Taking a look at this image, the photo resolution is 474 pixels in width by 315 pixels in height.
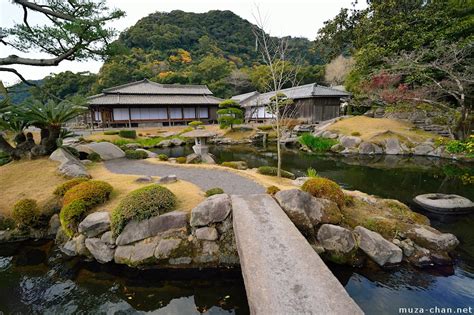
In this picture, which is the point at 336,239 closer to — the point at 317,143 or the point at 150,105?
the point at 317,143

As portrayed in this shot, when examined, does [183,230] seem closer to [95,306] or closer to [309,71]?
[95,306]

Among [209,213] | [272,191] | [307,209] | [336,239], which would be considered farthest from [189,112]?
[336,239]

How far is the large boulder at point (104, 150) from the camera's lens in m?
13.8

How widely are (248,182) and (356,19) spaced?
93.3 feet

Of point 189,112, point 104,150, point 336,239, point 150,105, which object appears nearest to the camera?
point 336,239

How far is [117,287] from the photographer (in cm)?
526

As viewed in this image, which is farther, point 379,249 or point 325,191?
point 325,191

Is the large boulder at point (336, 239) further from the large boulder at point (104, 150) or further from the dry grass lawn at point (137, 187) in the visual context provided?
the large boulder at point (104, 150)

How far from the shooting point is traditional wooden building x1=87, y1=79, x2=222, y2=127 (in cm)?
3008

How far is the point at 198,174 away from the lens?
10266mm

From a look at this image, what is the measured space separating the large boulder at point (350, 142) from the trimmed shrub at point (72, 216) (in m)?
19.6

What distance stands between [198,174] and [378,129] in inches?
731

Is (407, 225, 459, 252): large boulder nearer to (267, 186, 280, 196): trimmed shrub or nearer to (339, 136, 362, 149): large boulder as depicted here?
(267, 186, 280, 196): trimmed shrub

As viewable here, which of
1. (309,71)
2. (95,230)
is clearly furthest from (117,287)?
(309,71)
